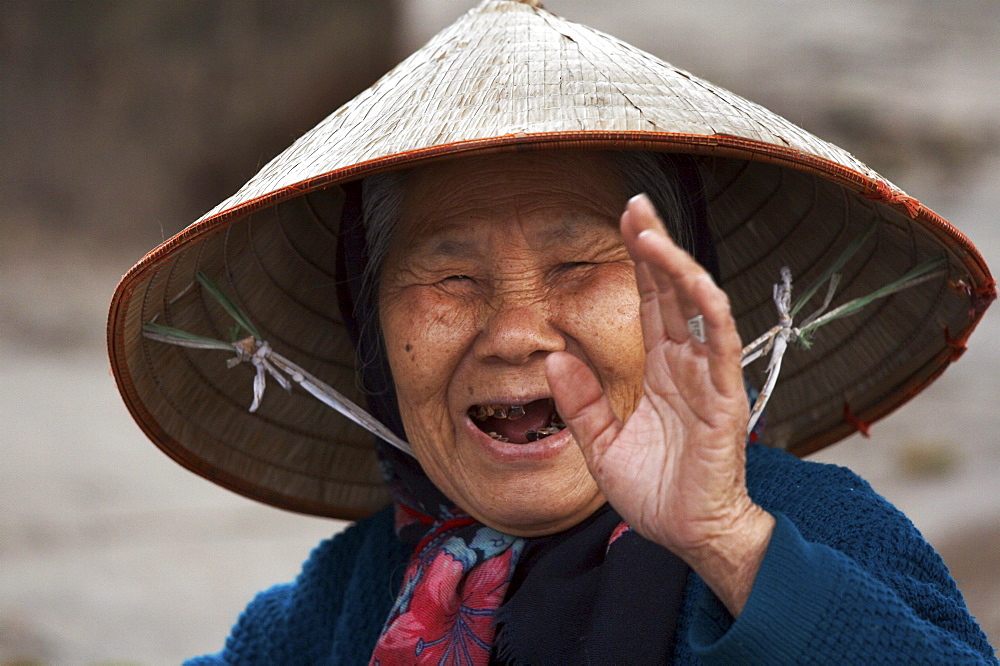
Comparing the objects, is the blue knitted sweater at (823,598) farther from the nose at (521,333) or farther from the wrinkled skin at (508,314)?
the nose at (521,333)

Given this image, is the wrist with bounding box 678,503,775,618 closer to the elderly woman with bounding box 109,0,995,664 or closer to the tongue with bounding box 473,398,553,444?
the elderly woman with bounding box 109,0,995,664

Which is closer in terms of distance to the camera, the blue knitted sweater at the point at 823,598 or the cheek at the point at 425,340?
the blue knitted sweater at the point at 823,598

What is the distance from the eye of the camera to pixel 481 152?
1.23 metres

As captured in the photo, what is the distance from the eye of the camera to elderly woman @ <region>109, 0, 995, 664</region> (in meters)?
1.07

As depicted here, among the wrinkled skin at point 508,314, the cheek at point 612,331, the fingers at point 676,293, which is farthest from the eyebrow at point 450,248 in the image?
the fingers at point 676,293

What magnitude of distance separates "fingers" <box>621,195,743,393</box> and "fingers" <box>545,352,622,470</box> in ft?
0.42

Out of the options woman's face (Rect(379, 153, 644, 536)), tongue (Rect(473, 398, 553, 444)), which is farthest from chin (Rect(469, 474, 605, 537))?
tongue (Rect(473, 398, 553, 444))

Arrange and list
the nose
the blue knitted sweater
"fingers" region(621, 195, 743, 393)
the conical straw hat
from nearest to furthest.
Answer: "fingers" region(621, 195, 743, 393) → the blue knitted sweater → the conical straw hat → the nose

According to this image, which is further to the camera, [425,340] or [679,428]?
[425,340]

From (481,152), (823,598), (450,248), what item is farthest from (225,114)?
(823,598)

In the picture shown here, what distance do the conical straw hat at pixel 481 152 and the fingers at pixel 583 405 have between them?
270 millimetres

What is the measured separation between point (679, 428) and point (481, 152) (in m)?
0.42

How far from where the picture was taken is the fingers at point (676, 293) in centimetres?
94

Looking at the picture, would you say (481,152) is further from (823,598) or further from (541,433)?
(823,598)
